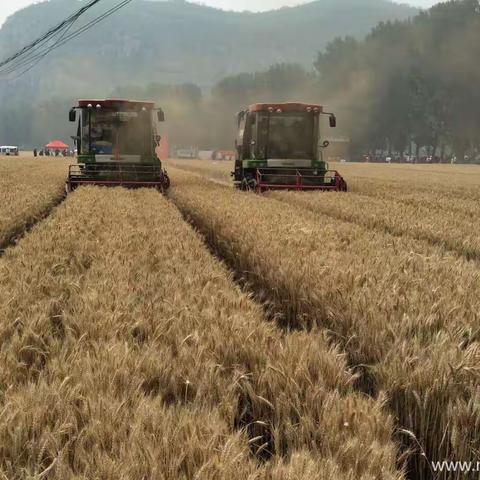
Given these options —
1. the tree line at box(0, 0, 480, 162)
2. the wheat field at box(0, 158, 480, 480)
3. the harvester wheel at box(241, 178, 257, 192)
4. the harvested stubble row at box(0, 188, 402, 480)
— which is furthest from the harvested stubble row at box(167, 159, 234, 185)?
the tree line at box(0, 0, 480, 162)

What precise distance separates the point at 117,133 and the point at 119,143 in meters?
0.38

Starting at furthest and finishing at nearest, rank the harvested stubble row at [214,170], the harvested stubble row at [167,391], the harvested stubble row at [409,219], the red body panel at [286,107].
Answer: the harvested stubble row at [214,170] < the red body panel at [286,107] < the harvested stubble row at [409,219] < the harvested stubble row at [167,391]

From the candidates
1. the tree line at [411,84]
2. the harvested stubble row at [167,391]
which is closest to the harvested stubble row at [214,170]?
the harvested stubble row at [167,391]

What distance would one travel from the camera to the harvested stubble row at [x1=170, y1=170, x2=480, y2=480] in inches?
111

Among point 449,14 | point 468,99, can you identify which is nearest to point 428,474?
point 468,99

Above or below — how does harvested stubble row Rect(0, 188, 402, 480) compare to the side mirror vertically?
below

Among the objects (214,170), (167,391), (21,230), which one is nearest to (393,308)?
(167,391)

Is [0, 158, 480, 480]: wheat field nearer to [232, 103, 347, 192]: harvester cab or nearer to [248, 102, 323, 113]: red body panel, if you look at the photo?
[232, 103, 347, 192]: harvester cab

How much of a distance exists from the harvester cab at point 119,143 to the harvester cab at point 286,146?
3.60 meters

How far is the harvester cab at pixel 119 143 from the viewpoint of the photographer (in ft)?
67.0

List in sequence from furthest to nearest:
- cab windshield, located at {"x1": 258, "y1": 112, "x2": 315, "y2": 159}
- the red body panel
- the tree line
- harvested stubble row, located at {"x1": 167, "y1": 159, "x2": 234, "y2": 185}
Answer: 1. the tree line
2. harvested stubble row, located at {"x1": 167, "y1": 159, "x2": 234, "y2": 185}
3. cab windshield, located at {"x1": 258, "y1": 112, "x2": 315, "y2": 159}
4. the red body panel

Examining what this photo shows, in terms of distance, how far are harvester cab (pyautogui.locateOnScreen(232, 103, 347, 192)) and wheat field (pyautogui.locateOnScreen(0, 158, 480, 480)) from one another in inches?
573

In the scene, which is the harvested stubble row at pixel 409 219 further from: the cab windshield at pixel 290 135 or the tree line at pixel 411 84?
the tree line at pixel 411 84

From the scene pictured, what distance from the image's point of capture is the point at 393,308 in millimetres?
4113
